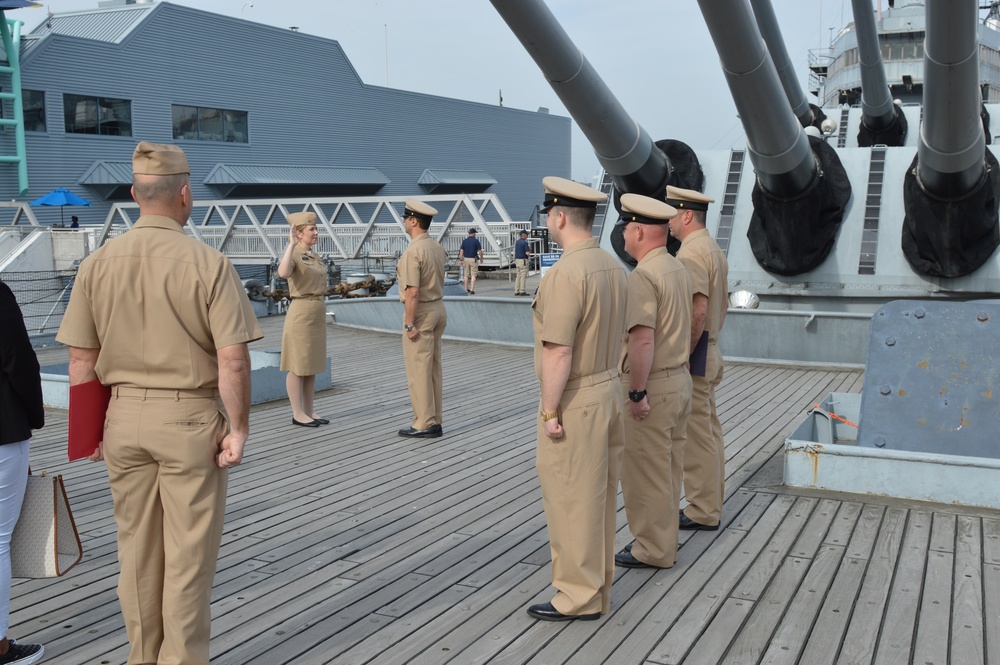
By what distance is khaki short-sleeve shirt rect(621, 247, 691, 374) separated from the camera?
4.14 metres

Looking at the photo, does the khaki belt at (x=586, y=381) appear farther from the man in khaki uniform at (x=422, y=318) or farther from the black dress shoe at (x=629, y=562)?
the man in khaki uniform at (x=422, y=318)

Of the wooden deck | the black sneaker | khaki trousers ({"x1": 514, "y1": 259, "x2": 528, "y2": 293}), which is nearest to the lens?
the black sneaker

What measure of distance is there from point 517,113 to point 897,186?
122ft

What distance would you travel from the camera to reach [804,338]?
987 centimetres

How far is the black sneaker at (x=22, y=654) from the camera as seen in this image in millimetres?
3377

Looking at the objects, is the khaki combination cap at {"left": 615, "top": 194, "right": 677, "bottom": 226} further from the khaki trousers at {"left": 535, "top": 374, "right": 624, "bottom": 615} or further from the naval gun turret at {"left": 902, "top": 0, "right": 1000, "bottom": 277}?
the naval gun turret at {"left": 902, "top": 0, "right": 1000, "bottom": 277}

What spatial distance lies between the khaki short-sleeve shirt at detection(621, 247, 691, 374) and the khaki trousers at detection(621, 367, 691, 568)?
0.25 ft

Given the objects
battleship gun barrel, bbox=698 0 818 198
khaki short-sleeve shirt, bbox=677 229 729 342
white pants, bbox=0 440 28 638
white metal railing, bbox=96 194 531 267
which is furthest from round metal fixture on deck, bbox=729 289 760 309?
white metal railing, bbox=96 194 531 267

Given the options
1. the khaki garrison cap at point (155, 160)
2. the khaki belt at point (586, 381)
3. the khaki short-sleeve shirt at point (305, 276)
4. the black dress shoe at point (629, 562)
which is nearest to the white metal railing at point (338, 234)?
the khaki short-sleeve shirt at point (305, 276)

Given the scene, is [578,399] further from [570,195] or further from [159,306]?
[159,306]

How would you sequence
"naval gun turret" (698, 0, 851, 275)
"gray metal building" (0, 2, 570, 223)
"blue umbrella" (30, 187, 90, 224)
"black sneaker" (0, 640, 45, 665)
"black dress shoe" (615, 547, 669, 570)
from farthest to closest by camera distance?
"gray metal building" (0, 2, 570, 223) → "blue umbrella" (30, 187, 90, 224) → "naval gun turret" (698, 0, 851, 275) → "black dress shoe" (615, 547, 669, 570) → "black sneaker" (0, 640, 45, 665)

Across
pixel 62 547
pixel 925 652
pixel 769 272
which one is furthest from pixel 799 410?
pixel 62 547

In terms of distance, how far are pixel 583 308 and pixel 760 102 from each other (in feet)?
14.1

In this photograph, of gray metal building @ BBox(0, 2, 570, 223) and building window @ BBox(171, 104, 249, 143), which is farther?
building window @ BBox(171, 104, 249, 143)
